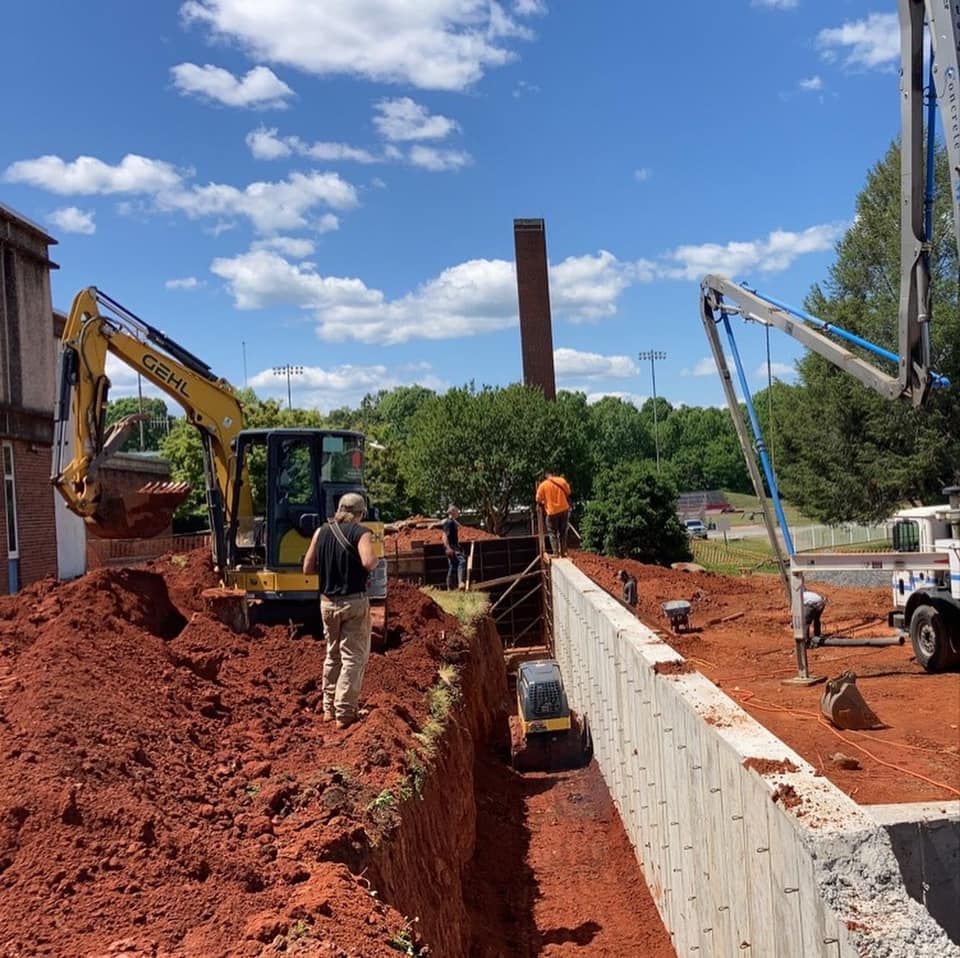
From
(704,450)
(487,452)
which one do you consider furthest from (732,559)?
(704,450)

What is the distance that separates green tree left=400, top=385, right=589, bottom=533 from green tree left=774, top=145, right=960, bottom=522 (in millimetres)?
13888

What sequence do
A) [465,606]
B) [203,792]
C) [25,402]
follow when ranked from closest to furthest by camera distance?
1. [203,792]
2. [465,606]
3. [25,402]

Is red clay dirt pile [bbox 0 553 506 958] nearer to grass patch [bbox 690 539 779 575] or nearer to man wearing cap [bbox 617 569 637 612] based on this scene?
man wearing cap [bbox 617 569 637 612]

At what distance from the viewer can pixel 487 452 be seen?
43.0 m

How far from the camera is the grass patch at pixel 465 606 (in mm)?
15430

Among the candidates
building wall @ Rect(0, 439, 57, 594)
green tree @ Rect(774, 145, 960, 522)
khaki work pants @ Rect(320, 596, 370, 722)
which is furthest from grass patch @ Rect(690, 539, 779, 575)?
khaki work pants @ Rect(320, 596, 370, 722)

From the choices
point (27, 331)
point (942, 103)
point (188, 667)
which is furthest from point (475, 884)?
point (27, 331)

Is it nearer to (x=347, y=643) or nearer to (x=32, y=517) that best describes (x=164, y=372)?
(x=347, y=643)

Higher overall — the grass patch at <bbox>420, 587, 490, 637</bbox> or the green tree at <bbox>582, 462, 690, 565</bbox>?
the green tree at <bbox>582, 462, 690, 565</bbox>

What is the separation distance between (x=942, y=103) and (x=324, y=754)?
8297 mm

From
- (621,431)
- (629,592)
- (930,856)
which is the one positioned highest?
(621,431)

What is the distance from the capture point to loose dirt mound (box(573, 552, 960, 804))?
30.5 ft

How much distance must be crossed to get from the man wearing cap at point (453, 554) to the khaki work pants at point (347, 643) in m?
13.1

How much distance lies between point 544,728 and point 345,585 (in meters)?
7.06
